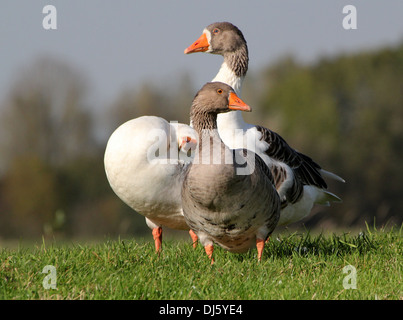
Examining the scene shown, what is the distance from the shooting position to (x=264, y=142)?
26.2 feet

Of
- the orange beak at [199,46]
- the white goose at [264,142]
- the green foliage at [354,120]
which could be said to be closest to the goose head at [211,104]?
the white goose at [264,142]

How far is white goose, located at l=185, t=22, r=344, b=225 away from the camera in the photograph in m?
7.93

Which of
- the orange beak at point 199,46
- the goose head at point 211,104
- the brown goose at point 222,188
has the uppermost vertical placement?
the orange beak at point 199,46

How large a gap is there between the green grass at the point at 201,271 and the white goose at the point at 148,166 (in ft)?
2.10

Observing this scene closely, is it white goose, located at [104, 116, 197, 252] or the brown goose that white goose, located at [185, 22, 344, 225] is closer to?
white goose, located at [104, 116, 197, 252]

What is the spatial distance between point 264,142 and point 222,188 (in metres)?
2.51

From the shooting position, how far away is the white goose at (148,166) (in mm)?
7000

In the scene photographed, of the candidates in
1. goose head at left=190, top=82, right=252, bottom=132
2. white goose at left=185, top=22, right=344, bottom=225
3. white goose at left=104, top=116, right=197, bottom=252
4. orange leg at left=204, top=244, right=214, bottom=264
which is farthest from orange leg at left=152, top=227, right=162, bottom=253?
goose head at left=190, top=82, right=252, bottom=132

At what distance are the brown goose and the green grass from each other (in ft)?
1.43

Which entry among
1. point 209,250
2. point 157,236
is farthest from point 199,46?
point 209,250

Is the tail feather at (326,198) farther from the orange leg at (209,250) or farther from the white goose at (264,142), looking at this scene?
the orange leg at (209,250)

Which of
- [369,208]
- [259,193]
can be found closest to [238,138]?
[259,193]

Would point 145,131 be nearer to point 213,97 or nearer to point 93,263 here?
point 213,97

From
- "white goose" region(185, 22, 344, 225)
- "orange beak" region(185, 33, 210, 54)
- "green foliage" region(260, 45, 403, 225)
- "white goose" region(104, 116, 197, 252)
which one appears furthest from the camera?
"green foliage" region(260, 45, 403, 225)
